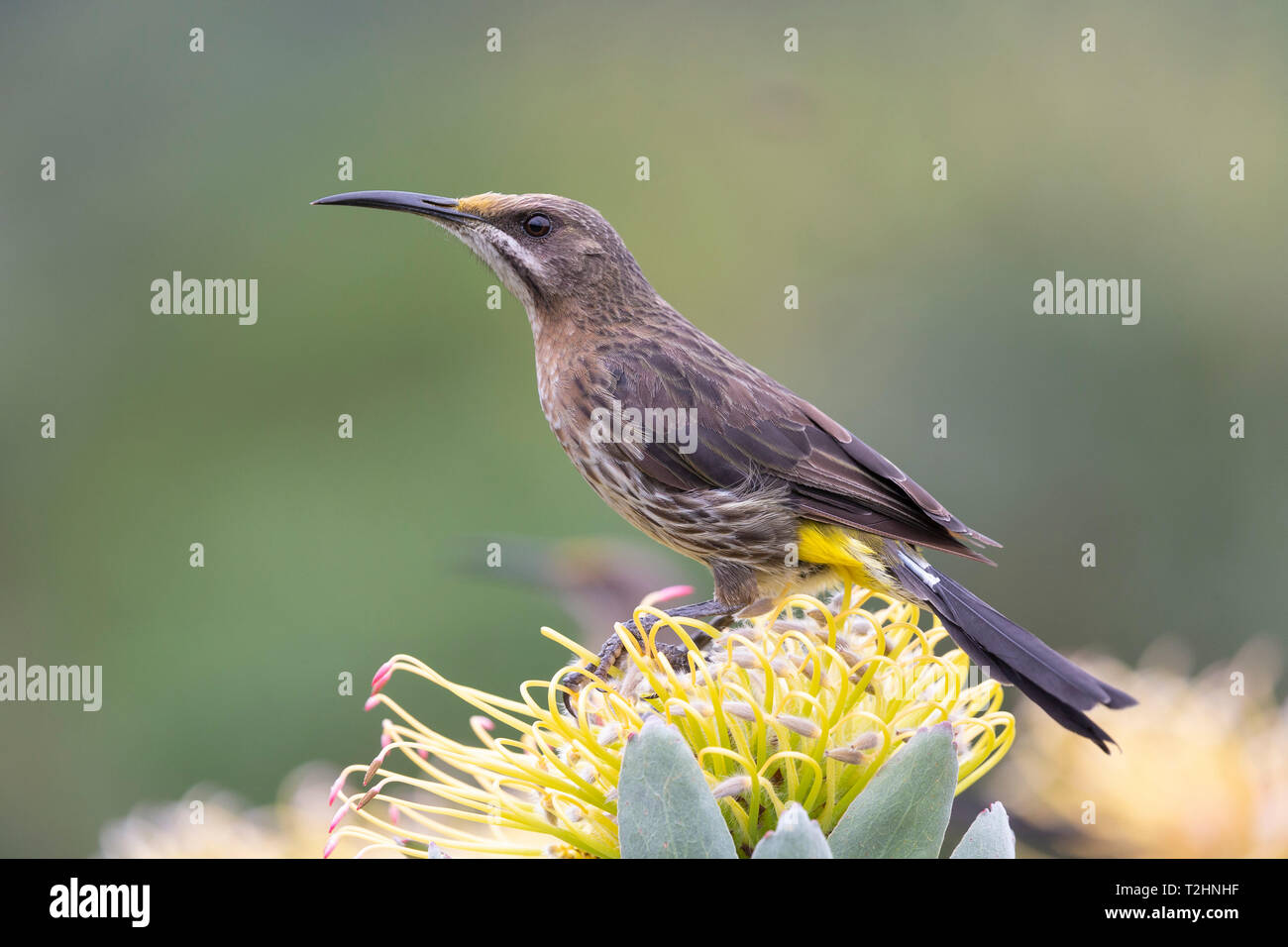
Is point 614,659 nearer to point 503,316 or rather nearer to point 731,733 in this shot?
point 731,733

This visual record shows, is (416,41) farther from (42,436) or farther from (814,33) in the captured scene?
(42,436)

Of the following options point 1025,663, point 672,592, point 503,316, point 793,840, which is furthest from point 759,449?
point 503,316

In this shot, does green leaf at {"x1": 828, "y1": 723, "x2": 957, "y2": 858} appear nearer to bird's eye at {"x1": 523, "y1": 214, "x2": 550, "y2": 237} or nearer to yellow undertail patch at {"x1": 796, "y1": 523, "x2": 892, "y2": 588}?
yellow undertail patch at {"x1": 796, "y1": 523, "x2": 892, "y2": 588}

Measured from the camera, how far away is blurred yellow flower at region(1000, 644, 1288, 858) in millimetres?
3293

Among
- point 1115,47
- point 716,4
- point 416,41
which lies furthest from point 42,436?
point 1115,47

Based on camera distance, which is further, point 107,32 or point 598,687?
point 107,32

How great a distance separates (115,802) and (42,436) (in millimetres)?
2457

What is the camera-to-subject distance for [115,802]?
7230 mm

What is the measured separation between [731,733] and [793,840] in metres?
0.53

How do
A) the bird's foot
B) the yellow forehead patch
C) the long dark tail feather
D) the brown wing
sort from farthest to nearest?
1. the yellow forehead patch
2. the brown wing
3. the bird's foot
4. the long dark tail feather

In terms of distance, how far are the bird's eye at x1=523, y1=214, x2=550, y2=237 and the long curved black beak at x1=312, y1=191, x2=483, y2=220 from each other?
5.6 inches

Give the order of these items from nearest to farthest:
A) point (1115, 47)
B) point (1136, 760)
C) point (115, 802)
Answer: point (1136, 760) → point (115, 802) → point (1115, 47)

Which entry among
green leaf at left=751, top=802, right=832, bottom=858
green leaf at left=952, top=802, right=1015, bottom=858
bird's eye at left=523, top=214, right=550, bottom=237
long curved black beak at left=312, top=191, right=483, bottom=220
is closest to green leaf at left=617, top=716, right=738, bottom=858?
green leaf at left=751, top=802, right=832, bottom=858

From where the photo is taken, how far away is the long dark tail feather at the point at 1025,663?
2594 millimetres
